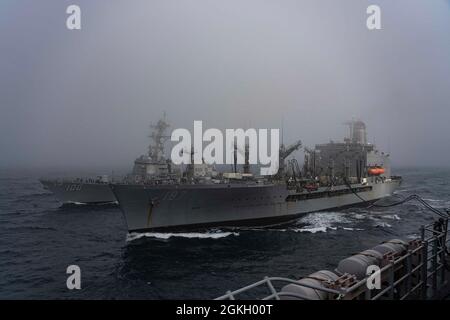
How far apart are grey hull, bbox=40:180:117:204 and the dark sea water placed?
28.4ft

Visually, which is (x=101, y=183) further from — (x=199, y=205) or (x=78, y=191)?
(x=199, y=205)

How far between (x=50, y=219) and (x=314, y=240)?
84.1ft

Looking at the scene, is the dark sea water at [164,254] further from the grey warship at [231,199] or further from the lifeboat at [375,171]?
the lifeboat at [375,171]

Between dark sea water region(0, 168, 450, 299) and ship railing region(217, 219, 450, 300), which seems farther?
dark sea water region(0, 168, 450, 299)

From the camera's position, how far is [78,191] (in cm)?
4081

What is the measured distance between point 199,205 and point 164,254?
17.9 ft

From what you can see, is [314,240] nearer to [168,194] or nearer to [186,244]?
[186,244]

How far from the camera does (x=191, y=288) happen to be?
14.3 meters

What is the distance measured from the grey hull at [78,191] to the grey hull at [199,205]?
20.6m

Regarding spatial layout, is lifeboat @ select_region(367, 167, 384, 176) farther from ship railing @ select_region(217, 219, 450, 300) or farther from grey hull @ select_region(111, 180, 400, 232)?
ship railing @ select_region(217, 219, 450, 300)

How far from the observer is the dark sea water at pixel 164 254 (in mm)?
14688

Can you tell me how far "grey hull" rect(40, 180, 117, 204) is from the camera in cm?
4069

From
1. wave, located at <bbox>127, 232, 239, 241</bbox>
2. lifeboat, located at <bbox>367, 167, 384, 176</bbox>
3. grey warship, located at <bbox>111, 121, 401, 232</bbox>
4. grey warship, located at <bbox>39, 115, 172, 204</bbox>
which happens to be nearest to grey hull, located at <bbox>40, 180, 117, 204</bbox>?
grey warship, located at <bbox>39, 115, 172, 204</bbox>

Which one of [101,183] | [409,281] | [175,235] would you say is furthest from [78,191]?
[409,281]
